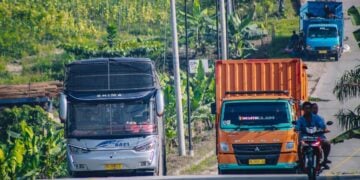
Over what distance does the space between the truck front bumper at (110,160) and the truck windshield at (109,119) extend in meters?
0.51

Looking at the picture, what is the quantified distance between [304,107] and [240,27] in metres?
30.9

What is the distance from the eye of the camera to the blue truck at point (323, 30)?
5484cm

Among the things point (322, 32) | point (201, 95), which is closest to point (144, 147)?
point (201, 95)

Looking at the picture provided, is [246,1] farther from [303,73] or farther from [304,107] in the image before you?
[304,107]

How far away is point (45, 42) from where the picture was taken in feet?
202

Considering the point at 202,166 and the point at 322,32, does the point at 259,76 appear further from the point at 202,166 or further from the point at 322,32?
the point at 322,32

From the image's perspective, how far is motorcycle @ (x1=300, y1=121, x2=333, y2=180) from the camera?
906 inches

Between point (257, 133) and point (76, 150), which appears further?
point (76, 150)

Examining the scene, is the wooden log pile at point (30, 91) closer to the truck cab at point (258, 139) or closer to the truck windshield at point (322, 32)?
the truck windshield at point (322, 32)

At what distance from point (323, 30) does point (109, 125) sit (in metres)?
28.4

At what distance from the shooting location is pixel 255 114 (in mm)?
27078

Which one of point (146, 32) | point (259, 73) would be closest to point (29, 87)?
point (146, 32)

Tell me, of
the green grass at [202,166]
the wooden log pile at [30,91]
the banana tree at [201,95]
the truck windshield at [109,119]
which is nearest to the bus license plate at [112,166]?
the truck windshield at [109,119]

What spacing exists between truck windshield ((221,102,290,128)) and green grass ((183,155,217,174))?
235 inches
